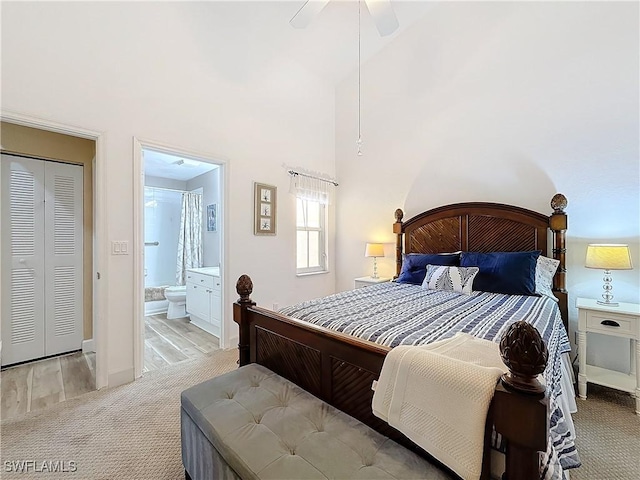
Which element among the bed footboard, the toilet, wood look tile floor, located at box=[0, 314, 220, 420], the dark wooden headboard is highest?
the dark wooden headboard

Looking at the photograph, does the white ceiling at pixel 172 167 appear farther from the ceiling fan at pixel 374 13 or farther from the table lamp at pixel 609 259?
the table lamp at pixel 609 259

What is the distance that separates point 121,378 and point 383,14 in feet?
12.2

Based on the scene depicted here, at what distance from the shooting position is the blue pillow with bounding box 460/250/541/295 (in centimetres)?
248

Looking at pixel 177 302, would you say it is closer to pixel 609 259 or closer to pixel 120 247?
pixel 120 247

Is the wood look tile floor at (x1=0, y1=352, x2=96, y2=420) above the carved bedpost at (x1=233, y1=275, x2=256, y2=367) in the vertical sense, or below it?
below

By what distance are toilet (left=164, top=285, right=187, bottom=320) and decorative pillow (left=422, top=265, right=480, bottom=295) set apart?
3487 mm

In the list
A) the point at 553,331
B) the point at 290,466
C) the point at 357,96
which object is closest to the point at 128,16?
the point at 357,96

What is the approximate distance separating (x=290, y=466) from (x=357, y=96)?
4.37m

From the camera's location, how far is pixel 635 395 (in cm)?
207

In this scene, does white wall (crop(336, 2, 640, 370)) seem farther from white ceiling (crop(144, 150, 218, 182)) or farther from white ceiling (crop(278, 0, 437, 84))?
white ceiling (crop(144, 150, 218, 182))

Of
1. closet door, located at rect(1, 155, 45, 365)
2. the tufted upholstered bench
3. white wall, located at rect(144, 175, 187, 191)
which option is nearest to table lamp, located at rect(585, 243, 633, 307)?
the tufted upholstered bench

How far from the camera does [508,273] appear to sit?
2.54 metres

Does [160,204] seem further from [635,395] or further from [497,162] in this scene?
[635,395]

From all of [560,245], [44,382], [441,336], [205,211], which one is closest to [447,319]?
[441,336]
